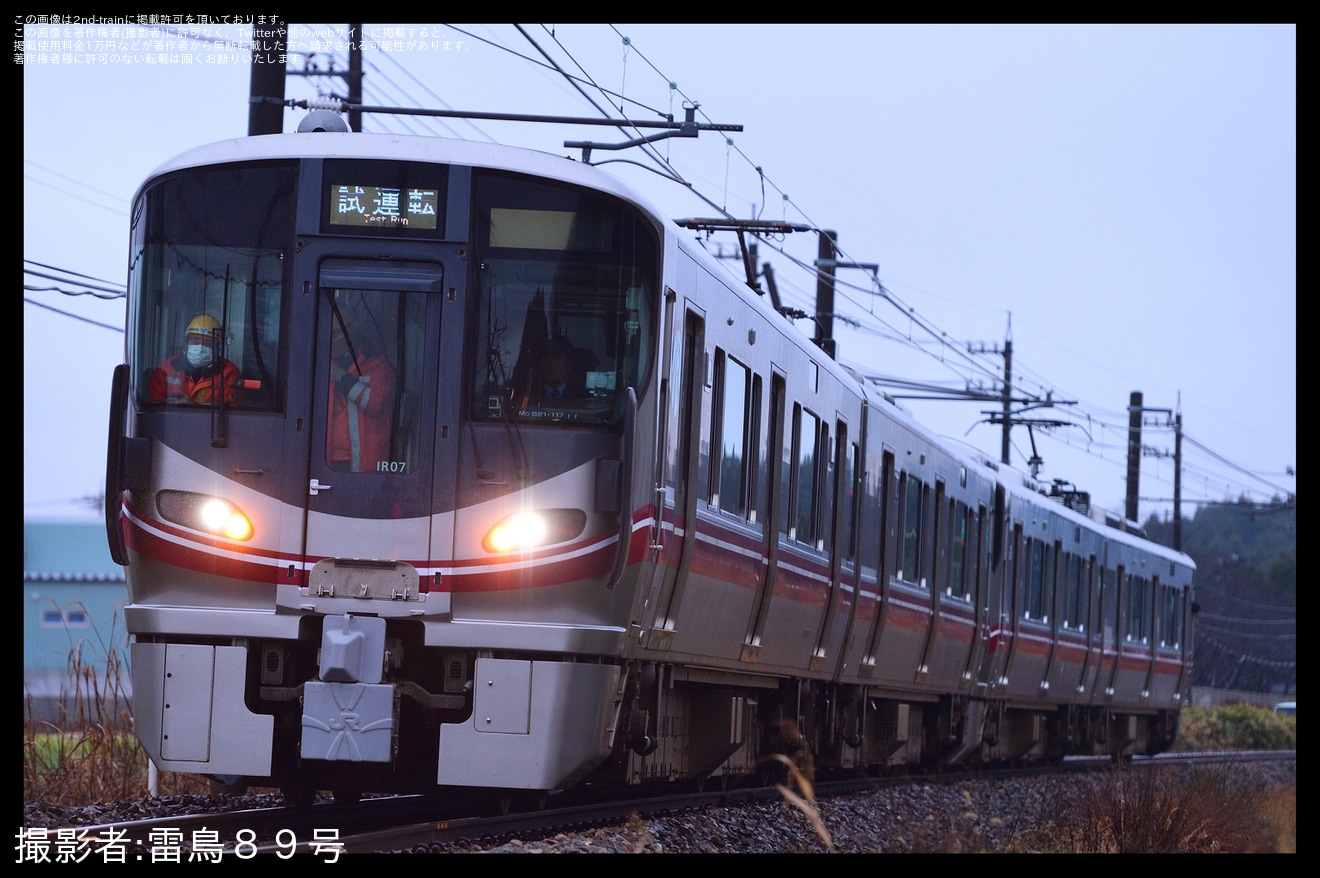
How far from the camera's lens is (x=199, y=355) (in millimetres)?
8695

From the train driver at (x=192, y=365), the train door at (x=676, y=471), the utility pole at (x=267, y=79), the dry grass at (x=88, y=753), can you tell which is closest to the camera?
the train driver at (x=192, y=365)

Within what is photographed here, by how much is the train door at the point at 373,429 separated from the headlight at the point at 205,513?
324 millimetres

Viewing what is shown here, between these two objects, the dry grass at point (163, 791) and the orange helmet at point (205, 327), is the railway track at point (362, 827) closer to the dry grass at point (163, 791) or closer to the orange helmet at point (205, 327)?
the dry grass at point (163, 791)

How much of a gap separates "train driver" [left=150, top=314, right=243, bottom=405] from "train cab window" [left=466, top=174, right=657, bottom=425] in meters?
1.18

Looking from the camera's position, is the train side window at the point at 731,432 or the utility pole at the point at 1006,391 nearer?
the train side window at the point at 731,432

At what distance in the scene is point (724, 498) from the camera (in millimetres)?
10672

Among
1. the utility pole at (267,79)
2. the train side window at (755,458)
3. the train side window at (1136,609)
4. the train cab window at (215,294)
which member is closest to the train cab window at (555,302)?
the train cab window at (215,294)

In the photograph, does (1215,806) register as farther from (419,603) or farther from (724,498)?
(419,603)

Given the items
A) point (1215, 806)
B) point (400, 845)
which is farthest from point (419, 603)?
point (1215, 806)

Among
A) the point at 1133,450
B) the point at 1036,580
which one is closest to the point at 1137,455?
the point at 1133,450

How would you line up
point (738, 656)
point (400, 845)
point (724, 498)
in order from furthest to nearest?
point (738, 656) < point (724, 498) < point (400, 845)

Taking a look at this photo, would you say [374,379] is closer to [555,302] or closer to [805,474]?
[555,302]

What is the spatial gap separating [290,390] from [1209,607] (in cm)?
7677

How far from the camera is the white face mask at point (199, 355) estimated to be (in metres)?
8.69
